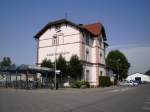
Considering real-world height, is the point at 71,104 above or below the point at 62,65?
below

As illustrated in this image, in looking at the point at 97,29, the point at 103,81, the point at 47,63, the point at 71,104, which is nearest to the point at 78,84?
the point at 47,63

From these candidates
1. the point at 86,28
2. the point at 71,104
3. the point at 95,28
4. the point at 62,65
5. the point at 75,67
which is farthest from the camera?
the point at 95,28

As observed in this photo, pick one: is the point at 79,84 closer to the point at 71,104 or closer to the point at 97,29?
the point at 97,29

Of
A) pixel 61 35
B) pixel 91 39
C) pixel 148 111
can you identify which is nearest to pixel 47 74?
pixel 61 35

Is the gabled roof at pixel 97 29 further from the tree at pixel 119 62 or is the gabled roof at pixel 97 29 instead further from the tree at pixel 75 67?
the tree at pixel 119 62

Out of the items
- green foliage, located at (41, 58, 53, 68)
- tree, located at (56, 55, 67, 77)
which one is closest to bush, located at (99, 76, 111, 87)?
tree, located at (56, 55, 67, 77)

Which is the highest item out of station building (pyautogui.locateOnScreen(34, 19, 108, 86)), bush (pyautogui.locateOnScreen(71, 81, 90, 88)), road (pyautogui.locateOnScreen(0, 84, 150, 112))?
station building (pyautogui.locateOnScreen(34, 19, 108, 86))

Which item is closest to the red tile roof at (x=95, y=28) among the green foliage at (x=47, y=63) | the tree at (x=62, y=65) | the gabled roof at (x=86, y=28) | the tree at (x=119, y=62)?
the gabled roof at (x=86, y=28)

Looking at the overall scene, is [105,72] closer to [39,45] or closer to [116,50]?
[39,45]

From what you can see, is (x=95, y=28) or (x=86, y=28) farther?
(x=95, y=28)

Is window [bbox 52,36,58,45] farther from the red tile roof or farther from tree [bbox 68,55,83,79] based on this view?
the red tile roof

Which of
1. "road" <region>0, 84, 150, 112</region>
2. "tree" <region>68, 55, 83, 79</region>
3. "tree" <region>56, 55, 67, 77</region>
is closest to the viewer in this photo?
"road" <region>0, 84, 150, 112</region>

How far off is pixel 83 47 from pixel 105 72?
12596mm

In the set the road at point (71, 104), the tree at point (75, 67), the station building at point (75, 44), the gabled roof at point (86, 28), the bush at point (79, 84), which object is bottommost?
the road at point (71, 104)
